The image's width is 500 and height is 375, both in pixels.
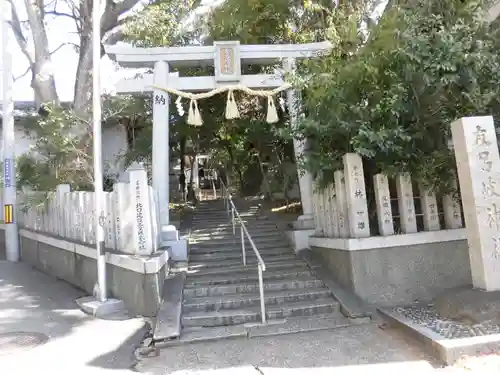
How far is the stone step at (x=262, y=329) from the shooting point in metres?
5.91

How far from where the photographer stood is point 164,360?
209 inches

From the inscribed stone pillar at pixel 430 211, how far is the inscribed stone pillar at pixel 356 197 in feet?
3.67

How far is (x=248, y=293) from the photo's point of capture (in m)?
7.49

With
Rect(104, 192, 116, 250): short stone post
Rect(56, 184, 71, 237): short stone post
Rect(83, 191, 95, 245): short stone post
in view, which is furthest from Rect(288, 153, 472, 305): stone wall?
Rect(56, 184, 71, 237): short stone post

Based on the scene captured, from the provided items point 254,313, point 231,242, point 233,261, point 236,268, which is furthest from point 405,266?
point 231,242

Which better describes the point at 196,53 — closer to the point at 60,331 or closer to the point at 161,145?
the point at 161,145

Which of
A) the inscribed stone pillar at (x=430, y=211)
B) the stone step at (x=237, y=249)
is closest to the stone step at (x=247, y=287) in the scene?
the stone step at (x=237, y=249)

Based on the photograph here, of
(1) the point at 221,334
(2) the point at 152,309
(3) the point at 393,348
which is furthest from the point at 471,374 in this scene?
(2) the point at 152,309

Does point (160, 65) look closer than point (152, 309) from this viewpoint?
No

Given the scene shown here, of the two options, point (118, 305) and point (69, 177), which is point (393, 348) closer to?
point (118, 305)

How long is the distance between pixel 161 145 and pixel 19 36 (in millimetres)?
7483

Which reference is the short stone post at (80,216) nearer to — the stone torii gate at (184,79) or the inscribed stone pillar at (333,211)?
the stone torii gate at (184,79)

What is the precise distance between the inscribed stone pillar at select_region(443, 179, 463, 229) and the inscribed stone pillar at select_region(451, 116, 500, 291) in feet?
4.84

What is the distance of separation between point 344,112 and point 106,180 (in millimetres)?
9311
